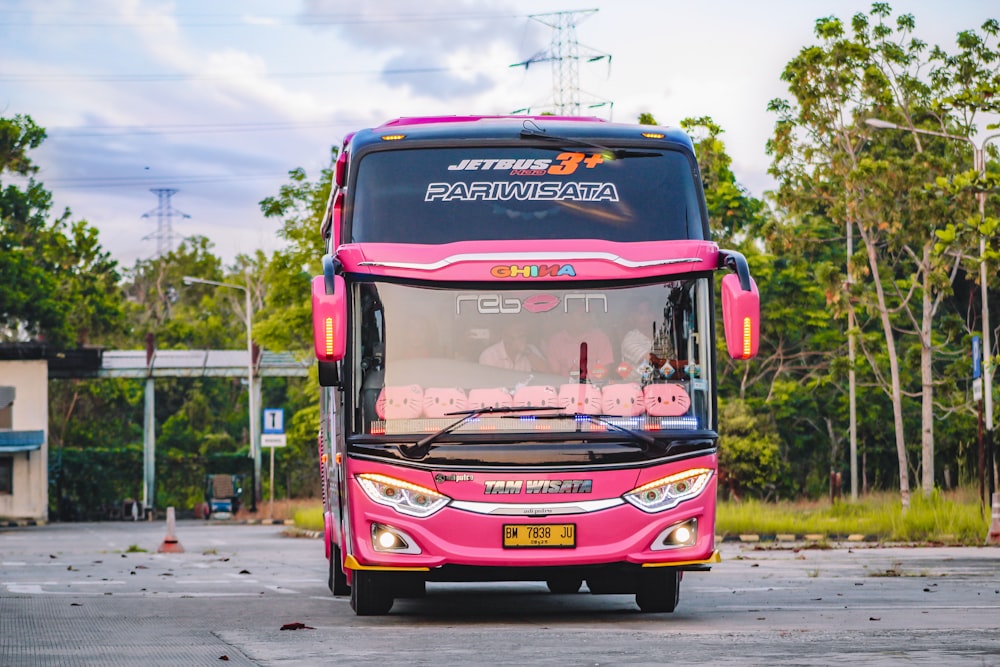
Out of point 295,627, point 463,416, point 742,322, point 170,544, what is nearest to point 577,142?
point 742,322

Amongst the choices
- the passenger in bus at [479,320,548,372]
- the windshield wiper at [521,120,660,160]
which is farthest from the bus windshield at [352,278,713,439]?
the windshield wiper at [521,120,660,160]


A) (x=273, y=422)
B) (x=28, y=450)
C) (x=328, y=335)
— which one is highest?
(x=328, y=335)

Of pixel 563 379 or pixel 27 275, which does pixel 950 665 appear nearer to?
pixel 563 379

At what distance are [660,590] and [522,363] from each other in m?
2.59

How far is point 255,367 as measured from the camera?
65688 mm

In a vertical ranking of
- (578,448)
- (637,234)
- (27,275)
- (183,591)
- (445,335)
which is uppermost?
(27,275)

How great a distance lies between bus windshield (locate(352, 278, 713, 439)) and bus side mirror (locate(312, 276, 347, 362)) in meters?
0.53

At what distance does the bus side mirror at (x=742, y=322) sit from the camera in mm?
12211

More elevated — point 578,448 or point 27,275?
point 27,275

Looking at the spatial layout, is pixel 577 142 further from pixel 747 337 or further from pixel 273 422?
pixel 273 422

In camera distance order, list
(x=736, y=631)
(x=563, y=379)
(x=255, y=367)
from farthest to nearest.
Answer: (x=255, y=367), (x=563, y=379), (x=736, y=631)

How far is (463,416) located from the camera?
40.8ft

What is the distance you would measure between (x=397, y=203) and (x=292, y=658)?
4.38 meters

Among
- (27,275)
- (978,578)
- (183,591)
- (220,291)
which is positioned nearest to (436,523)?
(183,591)
